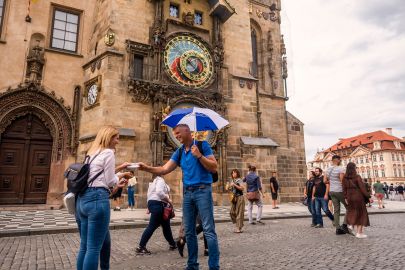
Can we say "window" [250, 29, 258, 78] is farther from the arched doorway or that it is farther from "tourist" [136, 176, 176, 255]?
"tourist" [136, 176, 176, 255]

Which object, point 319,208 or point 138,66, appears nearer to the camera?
point 319,208

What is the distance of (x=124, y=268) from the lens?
168 inches

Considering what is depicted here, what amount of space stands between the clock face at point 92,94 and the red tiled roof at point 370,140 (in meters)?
69.7

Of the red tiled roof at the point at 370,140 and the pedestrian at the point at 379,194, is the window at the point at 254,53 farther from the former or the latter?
the red tiled roof at the point at 370,140

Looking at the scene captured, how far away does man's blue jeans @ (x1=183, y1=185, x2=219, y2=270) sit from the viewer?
3521 millimetres

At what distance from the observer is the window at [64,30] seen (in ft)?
50.1

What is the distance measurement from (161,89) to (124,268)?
10936mm

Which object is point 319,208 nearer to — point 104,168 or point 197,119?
point 197,119

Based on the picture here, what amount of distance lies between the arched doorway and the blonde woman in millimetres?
12383

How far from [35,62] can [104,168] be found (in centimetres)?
1322

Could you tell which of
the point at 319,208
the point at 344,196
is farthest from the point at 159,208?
the point at 319,208

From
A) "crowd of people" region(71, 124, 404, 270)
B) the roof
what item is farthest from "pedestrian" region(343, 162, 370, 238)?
the roof

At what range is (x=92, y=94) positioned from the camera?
563 inches

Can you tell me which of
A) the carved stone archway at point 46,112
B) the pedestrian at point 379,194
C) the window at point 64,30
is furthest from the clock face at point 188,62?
the pedestrian at point 379,194
